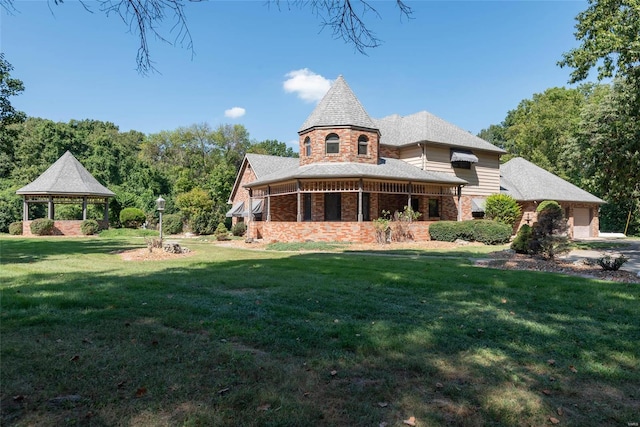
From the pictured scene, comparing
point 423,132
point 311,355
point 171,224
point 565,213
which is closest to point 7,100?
point 311,355

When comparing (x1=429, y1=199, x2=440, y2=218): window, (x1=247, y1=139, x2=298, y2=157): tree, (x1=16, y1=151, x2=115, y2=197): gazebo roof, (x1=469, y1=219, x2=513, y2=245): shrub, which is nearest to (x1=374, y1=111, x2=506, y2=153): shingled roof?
(x1=429, y1=199, x2=440, y2=218): window

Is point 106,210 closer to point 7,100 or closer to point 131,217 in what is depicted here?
point 131,217

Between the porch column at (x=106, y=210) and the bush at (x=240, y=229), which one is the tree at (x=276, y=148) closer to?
the porch column at (x=106, y=210)

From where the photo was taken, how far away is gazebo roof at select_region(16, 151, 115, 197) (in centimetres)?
2922

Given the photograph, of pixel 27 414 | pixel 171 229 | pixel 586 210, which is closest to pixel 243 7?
pixel 27 414

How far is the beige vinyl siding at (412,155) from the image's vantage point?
2580cm

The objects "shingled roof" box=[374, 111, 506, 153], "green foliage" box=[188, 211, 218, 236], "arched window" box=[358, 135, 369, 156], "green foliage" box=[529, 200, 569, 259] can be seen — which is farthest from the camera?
"green foliage" box=[188, 211, 218, 236]

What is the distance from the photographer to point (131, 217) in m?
32.4

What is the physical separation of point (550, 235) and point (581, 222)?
21.3 meters

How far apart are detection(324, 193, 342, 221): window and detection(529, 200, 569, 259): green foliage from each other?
12226mm

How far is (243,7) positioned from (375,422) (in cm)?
509

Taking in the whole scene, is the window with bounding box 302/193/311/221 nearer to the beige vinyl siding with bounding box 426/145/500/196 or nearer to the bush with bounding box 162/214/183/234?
the beige vinyl siding with bounding box 426/145/500/196

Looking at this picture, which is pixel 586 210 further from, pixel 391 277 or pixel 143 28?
pixel 143 28

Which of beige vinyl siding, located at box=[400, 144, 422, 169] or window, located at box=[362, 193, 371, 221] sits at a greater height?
beige vinyl siding, located at box=[400, 144, 422, 169]
